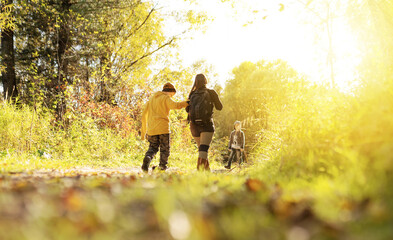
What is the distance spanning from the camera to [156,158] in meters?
12.4

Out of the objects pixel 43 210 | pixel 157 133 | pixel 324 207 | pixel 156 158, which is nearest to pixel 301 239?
pixel 324 207

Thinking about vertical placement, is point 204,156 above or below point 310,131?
below

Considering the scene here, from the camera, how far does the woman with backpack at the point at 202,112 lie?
6.20 m

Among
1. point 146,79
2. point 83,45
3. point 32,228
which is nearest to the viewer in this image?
point 32,228

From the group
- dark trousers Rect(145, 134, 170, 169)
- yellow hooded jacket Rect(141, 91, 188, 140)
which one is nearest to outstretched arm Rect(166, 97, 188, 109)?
yellow hooded jacket Rect(141, 91, 188, 140)

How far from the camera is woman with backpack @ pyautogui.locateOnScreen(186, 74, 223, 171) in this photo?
620 centimetres

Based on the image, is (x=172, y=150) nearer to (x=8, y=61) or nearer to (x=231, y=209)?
(x=8, y=61)

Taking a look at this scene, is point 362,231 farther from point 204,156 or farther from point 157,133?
point 157,133

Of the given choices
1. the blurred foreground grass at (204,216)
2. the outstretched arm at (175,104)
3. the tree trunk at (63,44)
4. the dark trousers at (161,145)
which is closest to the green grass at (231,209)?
the blurred foreground grass at (204,216)

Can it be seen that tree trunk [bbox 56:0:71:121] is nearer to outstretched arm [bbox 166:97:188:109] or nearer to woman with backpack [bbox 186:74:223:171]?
outstretched arm [bbox 166:97:188:109]

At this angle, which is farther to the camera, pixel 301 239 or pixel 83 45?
pixel 83 45

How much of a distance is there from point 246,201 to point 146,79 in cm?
1568

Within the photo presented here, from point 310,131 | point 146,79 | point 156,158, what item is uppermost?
point 146,79

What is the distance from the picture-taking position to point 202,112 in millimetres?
6180
